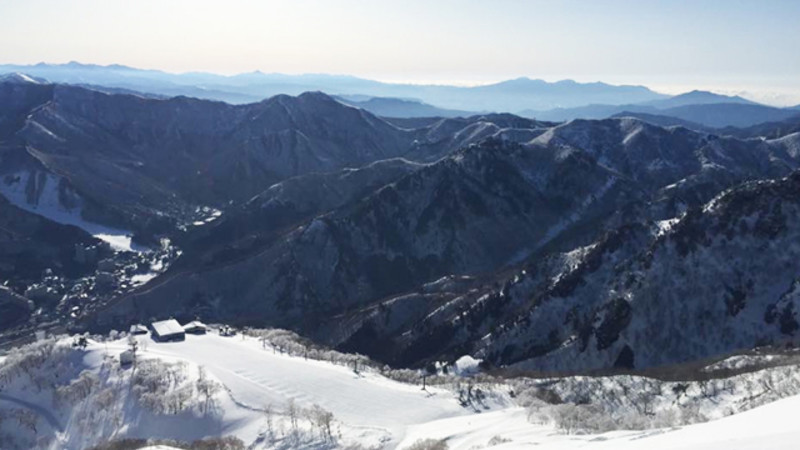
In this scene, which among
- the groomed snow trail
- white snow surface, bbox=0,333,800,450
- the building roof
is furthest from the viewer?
the building roof

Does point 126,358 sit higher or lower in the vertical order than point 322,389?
lower

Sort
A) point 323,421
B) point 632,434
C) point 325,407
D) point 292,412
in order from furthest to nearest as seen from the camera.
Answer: point 325,407, point 292,412, point 323,421, point 632,434

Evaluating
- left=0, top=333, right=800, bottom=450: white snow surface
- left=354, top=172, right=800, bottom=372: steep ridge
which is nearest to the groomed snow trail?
left=0, top=333, right=800, bottom=450: white snow surface

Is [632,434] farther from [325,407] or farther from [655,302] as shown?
[655,302]

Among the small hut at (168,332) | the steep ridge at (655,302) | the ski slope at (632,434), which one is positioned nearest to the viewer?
the ski slope at (632,434)

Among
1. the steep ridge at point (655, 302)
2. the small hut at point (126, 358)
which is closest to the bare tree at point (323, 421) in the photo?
the small hut at point (126, 358)

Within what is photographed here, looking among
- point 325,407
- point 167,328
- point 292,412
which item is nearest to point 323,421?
point 292,412

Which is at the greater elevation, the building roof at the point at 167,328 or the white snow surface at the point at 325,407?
the white snow surface at the point at 325,407

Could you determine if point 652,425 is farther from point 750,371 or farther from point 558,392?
point 750,371

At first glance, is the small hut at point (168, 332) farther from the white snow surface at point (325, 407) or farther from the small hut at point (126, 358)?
the small hut at point (126, 358)

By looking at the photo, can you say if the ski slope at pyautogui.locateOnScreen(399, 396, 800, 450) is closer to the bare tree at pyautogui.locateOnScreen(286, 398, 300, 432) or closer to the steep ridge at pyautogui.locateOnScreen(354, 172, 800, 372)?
the bare tree at pyautogui.locateOnScreen(286, 398, 300, 432)

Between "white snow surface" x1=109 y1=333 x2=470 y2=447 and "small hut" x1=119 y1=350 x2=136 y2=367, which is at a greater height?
"white snow surface" x1=109 y1=333 x2=470 y2=447

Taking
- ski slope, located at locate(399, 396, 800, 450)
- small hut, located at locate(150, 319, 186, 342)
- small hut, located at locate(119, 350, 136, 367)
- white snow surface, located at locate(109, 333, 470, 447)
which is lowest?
small hut, located at locate(150, 319, 186, 342)

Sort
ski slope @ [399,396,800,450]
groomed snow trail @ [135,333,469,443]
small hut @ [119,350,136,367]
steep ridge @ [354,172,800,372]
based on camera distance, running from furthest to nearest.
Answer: steep ridge @ [354,172,800,372] < small hut @ [119,350,136,367] < groomed snow trail @ [135,333,469,443] < ski slope @ [399,396,800,450]
